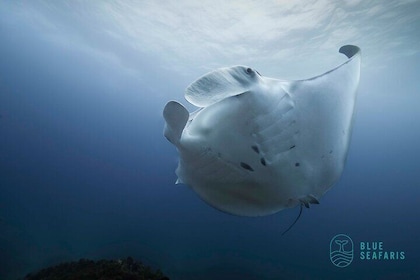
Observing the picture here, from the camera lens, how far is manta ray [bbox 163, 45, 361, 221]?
2041 mm

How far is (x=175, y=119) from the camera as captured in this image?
6.74 ft

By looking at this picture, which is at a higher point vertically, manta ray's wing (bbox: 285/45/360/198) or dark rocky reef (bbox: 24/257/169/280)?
manta ray's wing (bbox: 285/45/360/198)

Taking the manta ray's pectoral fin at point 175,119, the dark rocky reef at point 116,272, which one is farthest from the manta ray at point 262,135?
the dark rocky reef at point 116,272

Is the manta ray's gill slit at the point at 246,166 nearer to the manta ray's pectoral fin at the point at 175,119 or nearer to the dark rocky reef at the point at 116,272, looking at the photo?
the manta ray's pectoral fin at the point at 175,119

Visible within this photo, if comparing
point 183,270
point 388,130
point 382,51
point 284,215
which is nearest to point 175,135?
point 183,270

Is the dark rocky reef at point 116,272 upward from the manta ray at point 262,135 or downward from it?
downward

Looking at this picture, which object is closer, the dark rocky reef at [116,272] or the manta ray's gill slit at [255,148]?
the manta ray's gill slit at [255,148]

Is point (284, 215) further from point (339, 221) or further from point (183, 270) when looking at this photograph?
point (183, 270)

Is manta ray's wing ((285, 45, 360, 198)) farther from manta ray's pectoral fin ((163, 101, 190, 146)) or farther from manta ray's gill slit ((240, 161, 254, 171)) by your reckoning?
manta ray's pectoral fin ((163, 101, 190, 146))

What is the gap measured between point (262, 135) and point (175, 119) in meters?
0.71

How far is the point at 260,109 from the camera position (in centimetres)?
208

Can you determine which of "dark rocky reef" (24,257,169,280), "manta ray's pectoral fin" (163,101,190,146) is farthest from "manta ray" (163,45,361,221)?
"dark rocky reef" (24,257,169,280)

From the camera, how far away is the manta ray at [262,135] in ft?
6.70

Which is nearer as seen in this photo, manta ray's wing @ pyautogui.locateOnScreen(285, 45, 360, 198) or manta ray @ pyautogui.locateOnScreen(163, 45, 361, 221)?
manta ray @ pyautogui.locateOnScreen(163, 45, 361, 221)
